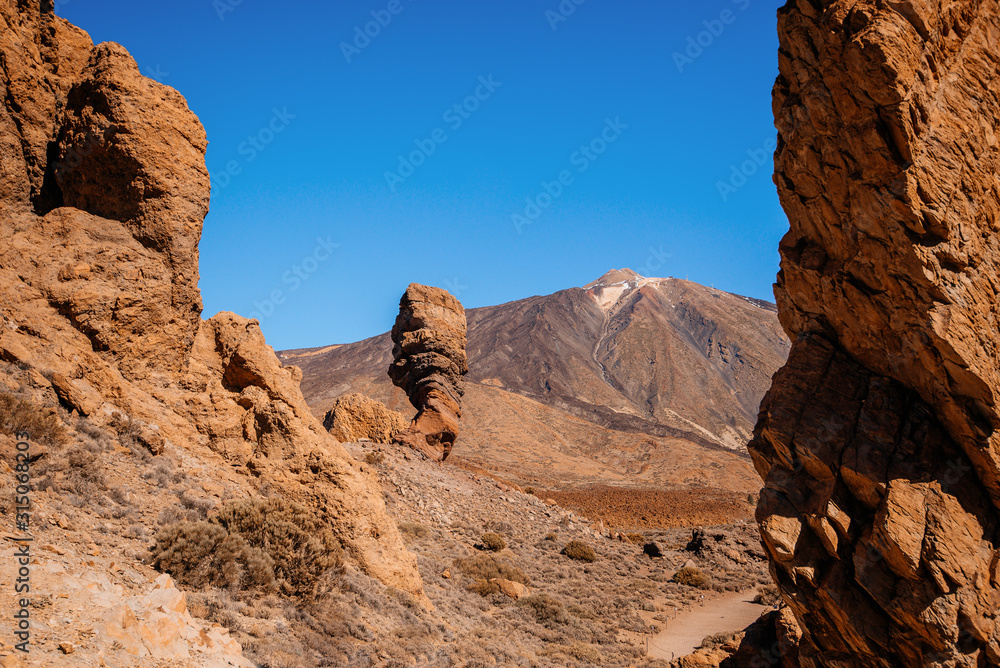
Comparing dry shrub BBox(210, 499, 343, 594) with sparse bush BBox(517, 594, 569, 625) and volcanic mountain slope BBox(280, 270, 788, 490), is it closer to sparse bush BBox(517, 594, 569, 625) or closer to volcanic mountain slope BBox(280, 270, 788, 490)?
sparse bush BBox(517, 594, 569, 625)

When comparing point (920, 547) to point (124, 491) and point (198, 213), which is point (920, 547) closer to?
point (124, 491)

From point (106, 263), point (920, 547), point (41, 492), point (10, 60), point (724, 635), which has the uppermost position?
point (10, 60)

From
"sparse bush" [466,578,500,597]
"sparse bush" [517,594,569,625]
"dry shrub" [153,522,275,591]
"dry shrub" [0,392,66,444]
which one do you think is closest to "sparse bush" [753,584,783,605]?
"sparse bush" [517,594,569,625]

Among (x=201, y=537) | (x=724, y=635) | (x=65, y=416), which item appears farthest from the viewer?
(x=724, y=635)

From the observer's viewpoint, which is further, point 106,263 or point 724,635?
point 724,635

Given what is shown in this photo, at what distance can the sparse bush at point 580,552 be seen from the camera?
2088cm

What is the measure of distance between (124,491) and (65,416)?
4.39 feet

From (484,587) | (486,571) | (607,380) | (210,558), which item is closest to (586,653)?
(484,587)

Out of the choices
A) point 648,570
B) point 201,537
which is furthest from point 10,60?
point 648,570

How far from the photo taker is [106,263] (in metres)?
9.34

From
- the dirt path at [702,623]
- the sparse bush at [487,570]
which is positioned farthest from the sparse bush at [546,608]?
the dirt path at [702,623]

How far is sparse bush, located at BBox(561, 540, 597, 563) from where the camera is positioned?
68.5 feet

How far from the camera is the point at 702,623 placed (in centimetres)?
1503

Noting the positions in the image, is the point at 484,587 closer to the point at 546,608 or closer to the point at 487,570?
the point at 487,570
